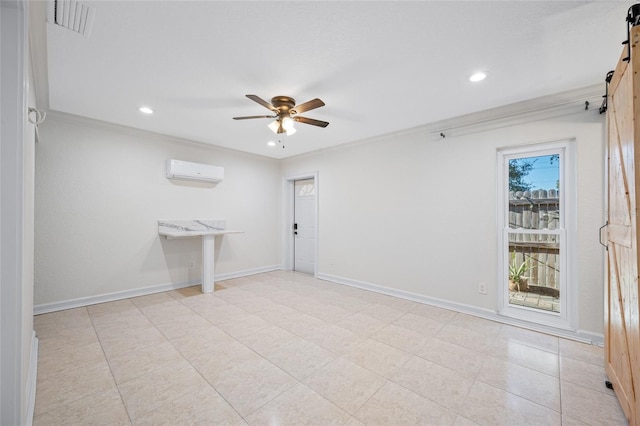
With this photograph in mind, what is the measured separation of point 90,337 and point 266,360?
1.95m

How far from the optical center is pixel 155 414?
173 cm

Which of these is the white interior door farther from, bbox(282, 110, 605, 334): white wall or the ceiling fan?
the ceiling fan

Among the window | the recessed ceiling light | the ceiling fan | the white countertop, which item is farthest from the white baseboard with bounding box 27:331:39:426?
the window

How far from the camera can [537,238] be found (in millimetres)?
3119

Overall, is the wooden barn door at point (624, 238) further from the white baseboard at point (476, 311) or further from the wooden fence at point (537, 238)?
the wooden fence at point (537, 238)

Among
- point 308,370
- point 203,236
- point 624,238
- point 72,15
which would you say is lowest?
point 308,370

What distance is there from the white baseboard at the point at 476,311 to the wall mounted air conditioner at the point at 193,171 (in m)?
2.90

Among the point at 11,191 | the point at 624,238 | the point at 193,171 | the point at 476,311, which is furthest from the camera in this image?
the point at 193,171

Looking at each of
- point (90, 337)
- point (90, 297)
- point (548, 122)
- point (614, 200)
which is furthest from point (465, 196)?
point (90, 297)

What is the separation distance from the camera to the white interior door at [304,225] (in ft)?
18.9

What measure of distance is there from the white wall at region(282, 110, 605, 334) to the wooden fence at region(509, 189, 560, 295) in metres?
0.25

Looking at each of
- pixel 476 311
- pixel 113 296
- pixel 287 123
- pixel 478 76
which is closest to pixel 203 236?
pixel 113 296

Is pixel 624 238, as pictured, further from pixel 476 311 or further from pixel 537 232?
pixel 476 311

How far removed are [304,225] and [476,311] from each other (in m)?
3.60
